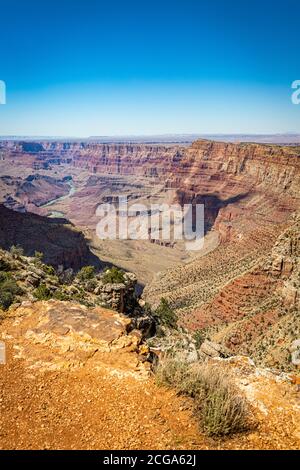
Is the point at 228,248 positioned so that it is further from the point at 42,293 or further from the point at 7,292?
the point at 7,292

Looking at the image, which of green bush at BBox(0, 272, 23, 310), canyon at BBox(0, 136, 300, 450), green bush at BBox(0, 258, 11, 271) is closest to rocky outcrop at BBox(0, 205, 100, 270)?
canyon at BBox(0, 136, 300, 450)

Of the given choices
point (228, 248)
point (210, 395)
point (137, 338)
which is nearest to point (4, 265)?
point (137, 338)

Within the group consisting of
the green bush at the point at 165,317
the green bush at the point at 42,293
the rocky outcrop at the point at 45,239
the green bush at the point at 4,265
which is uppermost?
the green bush at the point at 4,265

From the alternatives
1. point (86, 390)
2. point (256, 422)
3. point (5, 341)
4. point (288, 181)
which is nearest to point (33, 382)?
point (86, 390)

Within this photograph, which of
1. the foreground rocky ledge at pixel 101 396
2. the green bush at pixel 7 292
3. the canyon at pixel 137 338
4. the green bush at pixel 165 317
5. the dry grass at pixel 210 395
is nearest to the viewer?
the foreground rocky ledge at pixel 101 396

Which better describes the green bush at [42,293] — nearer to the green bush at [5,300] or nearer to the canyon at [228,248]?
the green bush at [5,300]

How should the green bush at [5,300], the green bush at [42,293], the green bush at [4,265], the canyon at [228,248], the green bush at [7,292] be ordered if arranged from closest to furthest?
the green bush at [5,300], the green bush at [7,292], the green bush at [42,293], the green bush at [4,265], the canyon at [228,248]

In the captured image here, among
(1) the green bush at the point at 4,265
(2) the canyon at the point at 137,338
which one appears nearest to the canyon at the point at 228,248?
(2) the canyon at the point at 137,338

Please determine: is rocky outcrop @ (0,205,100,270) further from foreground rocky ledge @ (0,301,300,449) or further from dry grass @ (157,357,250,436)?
dry grass @ (157,357,250,436)
